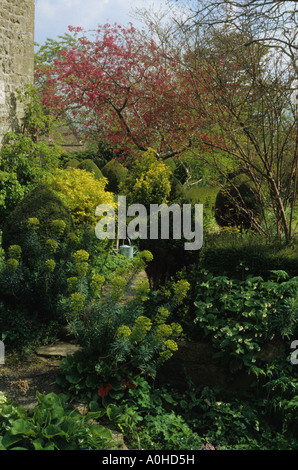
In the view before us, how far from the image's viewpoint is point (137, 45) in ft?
40.0

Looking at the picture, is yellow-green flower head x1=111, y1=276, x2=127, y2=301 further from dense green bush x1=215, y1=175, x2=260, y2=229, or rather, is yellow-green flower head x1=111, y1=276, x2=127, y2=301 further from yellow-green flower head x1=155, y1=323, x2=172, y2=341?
dense green bush x1=215, y1=175, x2=260, y2=229

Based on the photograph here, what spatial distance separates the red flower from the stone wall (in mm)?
5695

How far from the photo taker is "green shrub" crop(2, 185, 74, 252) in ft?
17.7

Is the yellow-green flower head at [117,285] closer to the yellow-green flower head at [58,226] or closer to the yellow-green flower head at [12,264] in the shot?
the yellow-green flower head at [12,264]

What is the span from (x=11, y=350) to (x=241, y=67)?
4.65 meters

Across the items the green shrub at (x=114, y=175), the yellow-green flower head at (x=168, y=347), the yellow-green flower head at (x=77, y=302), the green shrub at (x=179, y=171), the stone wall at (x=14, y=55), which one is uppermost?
the stone wall at (x=14, y=55)

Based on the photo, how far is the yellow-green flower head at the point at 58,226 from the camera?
5092 millimetres

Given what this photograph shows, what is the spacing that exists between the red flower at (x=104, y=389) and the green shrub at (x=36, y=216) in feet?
7.10

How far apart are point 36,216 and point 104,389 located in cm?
250

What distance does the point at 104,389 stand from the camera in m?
3.74

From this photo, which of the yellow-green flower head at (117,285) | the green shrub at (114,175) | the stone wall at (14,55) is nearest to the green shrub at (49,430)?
the yellow-green flower head at (117,285)

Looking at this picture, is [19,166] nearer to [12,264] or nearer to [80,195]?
[80,195]

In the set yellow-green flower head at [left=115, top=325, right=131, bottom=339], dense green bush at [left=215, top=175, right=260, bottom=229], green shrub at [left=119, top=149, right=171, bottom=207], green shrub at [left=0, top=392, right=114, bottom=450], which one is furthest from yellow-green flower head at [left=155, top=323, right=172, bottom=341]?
dense green bush at [left=215, top=175, right=260, bottom=229]

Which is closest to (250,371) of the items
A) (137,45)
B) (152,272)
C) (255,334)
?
(255,334)
